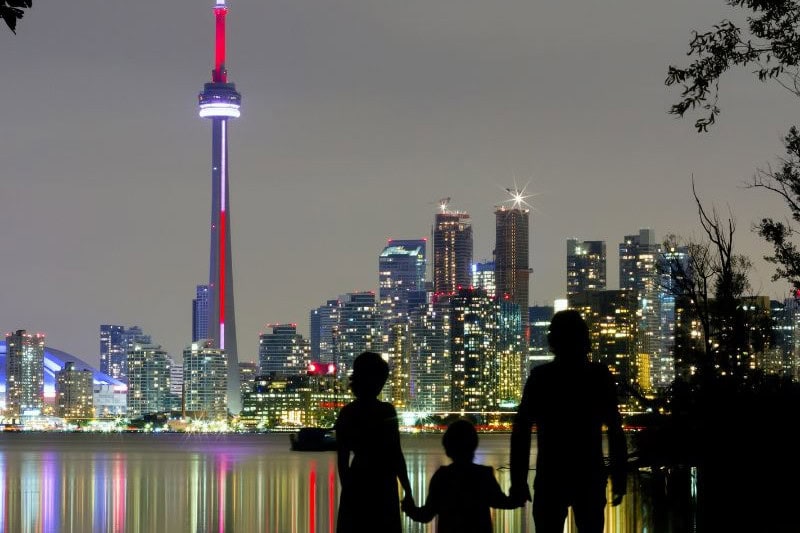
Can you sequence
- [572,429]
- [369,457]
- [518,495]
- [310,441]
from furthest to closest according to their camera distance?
[310,441]
[369,457]
[572,429]
[518,495]

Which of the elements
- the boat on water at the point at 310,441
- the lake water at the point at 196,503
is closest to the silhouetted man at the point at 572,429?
the lake water at the point at 196,503

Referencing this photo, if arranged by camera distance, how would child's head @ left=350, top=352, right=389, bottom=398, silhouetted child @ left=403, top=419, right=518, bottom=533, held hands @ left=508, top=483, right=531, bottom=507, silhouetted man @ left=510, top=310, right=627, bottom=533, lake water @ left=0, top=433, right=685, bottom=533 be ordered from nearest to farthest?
held hands @ left=508, top=483, right=531, bottom=507 < silhouetted child @ left=403, top=419, right=518, bottom=533 < silhouetted man @ left=510, top=310, right=627, bottom=533 < child's head @ left=350, top=352, right=389, bottom=398 < lake water @ left=0, top=433, right=685, bottom=533

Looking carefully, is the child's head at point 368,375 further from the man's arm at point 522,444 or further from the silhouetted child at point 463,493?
the man's arm at point 522,444

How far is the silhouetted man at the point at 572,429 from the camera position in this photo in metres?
9.06

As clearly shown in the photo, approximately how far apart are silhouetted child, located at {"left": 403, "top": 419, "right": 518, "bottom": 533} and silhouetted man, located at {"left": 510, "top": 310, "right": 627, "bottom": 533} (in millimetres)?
285

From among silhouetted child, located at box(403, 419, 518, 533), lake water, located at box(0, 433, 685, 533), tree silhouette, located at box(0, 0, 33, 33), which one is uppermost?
tree silhouette, located at box(0, 0, 33, 33)

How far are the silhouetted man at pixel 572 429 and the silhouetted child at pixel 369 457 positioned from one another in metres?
0.95

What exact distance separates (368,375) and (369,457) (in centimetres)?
56

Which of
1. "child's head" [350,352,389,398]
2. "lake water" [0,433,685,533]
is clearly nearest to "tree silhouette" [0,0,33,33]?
"child's head" [350,352,389,398]

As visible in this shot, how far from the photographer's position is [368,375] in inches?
375

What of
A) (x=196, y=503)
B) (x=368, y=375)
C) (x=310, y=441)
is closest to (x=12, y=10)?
(x=368, y=375)

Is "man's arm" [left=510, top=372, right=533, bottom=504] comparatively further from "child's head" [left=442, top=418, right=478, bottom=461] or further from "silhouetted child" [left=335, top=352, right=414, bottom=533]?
"silhouetted child" [left=335, top=352, right=414, bottom=533]

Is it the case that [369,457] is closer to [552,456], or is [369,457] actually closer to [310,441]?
[552,456]

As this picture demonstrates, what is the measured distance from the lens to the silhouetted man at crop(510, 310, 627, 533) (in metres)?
9.06
